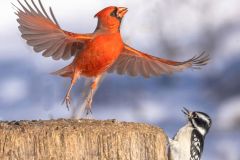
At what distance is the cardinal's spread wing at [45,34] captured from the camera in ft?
18.4

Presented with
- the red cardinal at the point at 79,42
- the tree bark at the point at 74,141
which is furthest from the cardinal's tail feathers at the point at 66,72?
the tree bark at the point at 74,141

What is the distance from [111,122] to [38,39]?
5.07 ft

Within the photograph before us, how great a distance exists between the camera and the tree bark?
407 centimetres

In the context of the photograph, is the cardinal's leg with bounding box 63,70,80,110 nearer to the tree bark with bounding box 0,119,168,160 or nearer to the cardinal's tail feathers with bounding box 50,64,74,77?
the cardinal's tail feathers with bounding box 50,64,74,77

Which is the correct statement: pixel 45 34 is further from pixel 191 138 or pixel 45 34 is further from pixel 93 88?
pixel 191 138

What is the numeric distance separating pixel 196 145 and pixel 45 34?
2.31 metres

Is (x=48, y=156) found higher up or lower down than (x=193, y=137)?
lower down

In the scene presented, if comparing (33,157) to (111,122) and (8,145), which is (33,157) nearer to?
(8,145)

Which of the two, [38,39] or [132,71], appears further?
[132,71]

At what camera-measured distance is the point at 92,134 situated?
421cm

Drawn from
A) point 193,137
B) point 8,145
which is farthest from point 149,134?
point 193,137

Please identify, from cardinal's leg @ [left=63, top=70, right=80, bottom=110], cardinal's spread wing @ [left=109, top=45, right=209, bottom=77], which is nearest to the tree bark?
cardinal's leg @ [left=63, top=70, right=80, bottom=110]

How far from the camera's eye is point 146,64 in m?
6.18

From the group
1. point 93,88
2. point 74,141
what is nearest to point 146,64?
point 93,88
